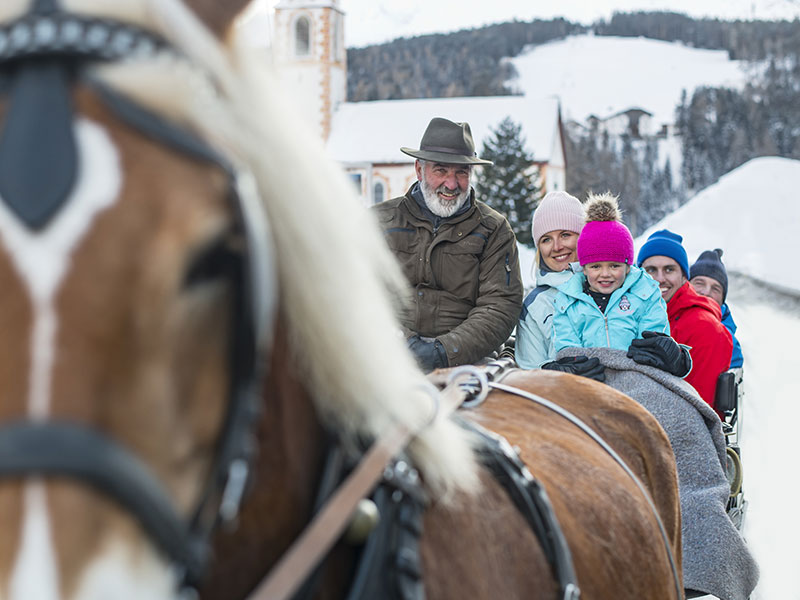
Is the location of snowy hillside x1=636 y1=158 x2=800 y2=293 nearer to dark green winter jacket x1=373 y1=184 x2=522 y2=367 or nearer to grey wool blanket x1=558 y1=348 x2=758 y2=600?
dark green winter jacket x1=373 y1=184 x2=522 y2=367

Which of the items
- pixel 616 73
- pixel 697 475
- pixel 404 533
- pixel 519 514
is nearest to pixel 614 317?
pixel 697 475

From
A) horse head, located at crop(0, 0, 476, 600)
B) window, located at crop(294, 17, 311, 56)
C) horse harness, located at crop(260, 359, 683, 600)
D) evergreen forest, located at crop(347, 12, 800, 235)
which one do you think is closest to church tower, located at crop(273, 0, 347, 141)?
window, located at crop(294, 17, 311, 56)

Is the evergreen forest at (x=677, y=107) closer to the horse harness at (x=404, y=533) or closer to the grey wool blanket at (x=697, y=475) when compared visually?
the grey wool blanket at (x=697, y=475)

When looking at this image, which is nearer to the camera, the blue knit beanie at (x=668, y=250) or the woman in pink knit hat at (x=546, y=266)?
the woman in pink knit hat at (x=546, y=266)

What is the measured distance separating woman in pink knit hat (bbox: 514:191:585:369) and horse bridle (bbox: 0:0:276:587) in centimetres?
306

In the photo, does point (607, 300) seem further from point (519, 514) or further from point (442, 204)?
point (519, 514)

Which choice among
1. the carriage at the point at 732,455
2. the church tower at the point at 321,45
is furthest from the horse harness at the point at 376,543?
the church tower at the point at 321,45

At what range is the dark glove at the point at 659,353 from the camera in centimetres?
338

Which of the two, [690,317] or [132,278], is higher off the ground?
[132,278]

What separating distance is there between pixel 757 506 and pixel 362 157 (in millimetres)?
37262

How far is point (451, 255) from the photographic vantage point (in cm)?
393

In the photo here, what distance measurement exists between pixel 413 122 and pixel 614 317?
135 feet

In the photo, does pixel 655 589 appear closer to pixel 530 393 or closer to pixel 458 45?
pixel 530 393

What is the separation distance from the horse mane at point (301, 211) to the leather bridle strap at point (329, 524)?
1.2 inches
